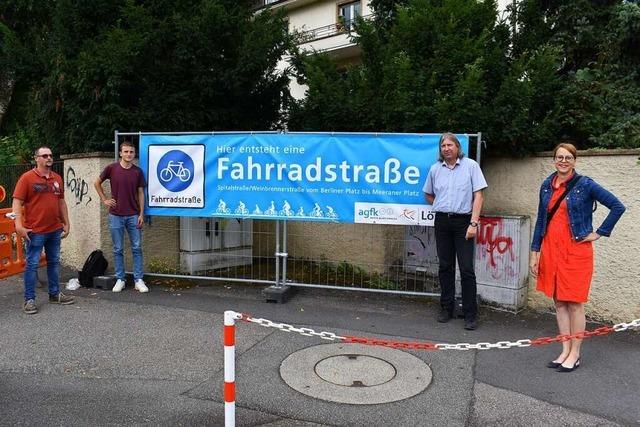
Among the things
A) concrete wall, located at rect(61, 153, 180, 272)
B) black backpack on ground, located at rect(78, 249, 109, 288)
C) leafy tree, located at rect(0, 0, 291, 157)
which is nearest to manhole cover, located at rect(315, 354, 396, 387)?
black backpack on ground, located at rect(78, 249, 109, 288)

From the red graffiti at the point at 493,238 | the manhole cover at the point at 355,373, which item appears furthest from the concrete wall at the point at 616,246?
the manhole cover at the point at 355,373

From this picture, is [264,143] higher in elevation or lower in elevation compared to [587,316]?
higher

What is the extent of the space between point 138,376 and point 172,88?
477cm

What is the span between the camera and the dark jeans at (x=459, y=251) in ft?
17.3

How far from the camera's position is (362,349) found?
471cm

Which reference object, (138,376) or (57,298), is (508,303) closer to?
(138,376)

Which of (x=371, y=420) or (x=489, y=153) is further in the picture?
(x=489, y=153)

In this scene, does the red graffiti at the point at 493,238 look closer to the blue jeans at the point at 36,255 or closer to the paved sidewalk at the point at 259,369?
the paved sidewalk at the point at 259,369

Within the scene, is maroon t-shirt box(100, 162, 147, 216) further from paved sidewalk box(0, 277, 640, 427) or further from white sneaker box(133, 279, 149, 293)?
paved sidewalk box(0, 277, 640, 427)

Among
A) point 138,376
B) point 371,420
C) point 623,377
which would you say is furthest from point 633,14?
point 138,376

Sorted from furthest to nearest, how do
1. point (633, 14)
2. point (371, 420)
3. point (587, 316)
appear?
point (633, 14), point (587, 316), point (371, 420)

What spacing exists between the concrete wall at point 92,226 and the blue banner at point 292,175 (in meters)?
1.16

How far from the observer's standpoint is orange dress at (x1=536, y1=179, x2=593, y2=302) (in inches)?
163

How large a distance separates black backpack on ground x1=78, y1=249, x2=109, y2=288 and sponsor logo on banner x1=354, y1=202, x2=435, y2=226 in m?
3.45
